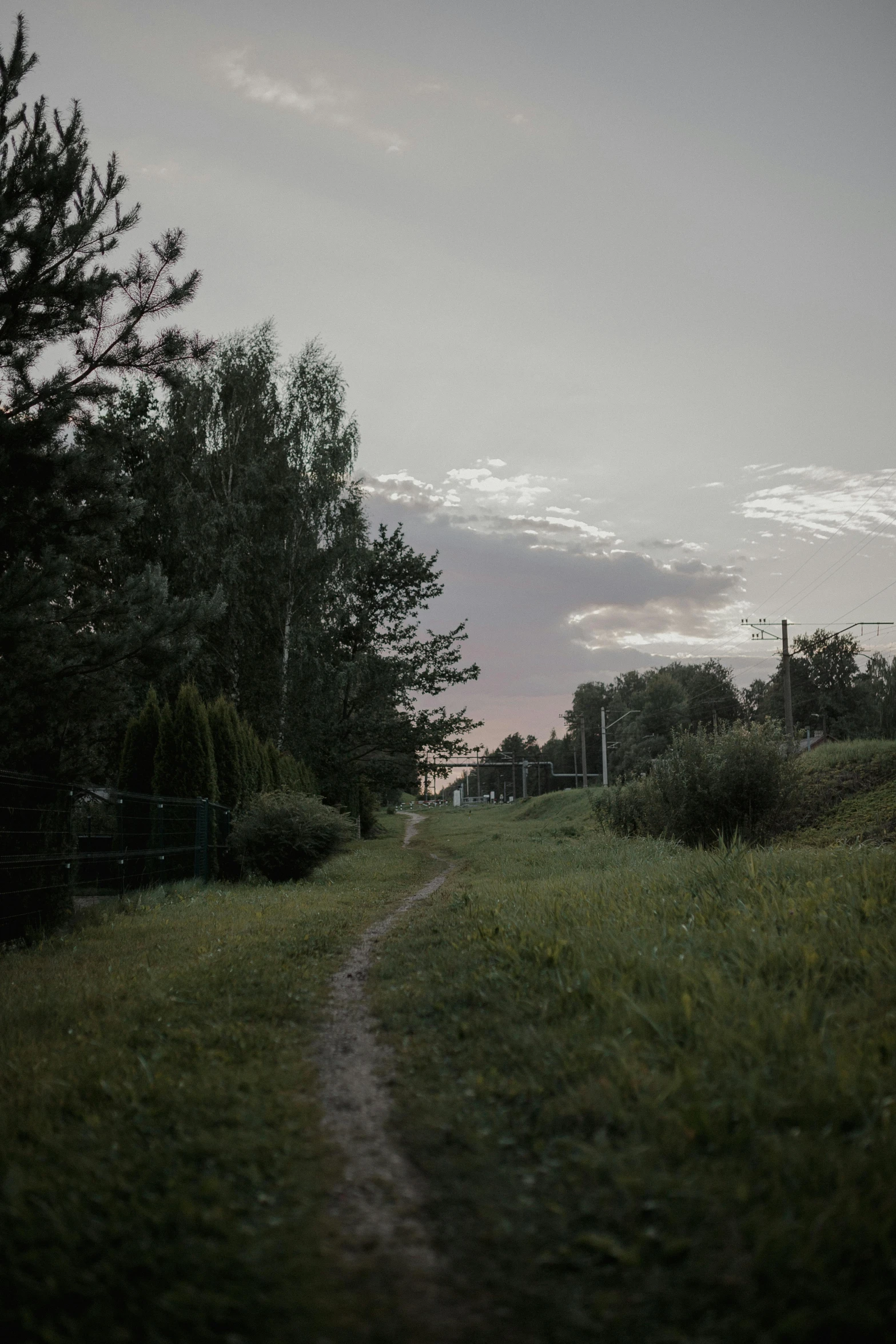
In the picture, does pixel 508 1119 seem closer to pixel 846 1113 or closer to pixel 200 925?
pixel 846 1113

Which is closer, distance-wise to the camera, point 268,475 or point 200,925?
point 200,925

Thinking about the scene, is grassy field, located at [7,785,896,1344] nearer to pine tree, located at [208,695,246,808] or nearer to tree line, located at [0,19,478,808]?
tree line, located at [0,19,478,808]

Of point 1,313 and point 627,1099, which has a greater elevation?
point 1,313

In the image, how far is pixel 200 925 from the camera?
9492mm

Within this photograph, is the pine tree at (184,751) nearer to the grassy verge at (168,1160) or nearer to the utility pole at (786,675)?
the grassy verge at (168,1160)

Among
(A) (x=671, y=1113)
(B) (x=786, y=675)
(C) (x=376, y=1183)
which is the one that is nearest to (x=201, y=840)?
(C) (x=376, y=1183)

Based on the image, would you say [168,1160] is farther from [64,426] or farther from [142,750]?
[142,750]

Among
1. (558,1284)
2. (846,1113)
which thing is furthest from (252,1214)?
(846,1113)

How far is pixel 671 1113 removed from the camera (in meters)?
3.55

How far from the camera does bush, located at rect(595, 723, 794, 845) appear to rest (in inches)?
607

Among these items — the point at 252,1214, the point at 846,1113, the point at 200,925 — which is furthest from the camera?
the point at 200,925

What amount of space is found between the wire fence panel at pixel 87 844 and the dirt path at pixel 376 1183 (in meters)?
4.75

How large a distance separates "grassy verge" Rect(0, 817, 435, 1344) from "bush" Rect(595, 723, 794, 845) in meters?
10.3

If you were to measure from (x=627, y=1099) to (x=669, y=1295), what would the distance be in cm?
124
